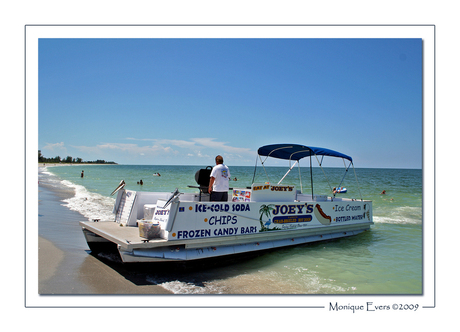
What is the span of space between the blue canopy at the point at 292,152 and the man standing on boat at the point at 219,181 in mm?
2893

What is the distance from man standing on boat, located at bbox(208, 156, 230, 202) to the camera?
6.30 metres

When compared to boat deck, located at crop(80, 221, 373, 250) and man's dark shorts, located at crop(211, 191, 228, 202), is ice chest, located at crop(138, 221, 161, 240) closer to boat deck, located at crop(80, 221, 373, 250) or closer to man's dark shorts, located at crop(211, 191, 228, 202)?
boat deck, located at crop(80, 221, 373, 250)

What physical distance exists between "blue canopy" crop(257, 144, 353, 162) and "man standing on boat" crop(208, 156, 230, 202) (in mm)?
2893

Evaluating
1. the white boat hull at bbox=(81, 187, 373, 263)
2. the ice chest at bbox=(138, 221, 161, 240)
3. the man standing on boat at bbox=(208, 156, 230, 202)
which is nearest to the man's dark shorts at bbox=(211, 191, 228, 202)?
the man standing on boat at bbox=(208, 156, 230, 202)

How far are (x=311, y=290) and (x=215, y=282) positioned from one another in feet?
5.67

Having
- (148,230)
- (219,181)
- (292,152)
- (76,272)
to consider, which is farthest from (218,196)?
(292,152)

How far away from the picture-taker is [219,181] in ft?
20.8

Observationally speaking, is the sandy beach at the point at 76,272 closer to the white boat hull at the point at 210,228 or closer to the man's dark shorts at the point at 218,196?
the white boat hull at the point at 210,228

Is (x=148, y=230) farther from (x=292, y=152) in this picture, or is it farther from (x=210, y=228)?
(x=292, y=152)

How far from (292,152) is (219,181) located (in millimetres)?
3857

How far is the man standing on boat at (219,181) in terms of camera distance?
630cm
